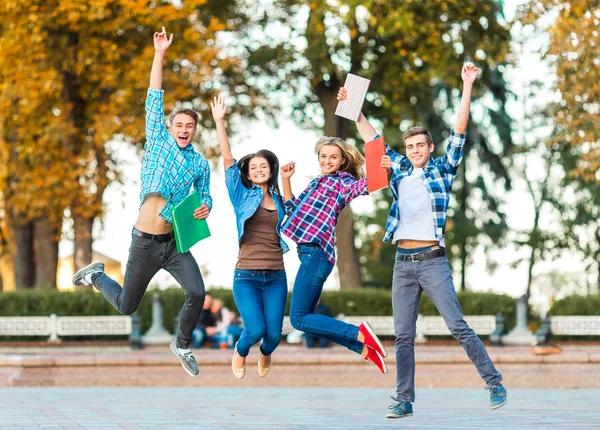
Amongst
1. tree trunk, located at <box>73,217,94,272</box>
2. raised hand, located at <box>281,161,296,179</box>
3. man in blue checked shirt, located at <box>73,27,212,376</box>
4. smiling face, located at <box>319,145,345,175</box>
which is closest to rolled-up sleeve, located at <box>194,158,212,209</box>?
man in blue checked shirt, located at <box>73,27,212,376</box>

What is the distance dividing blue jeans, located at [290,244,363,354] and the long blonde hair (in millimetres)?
805

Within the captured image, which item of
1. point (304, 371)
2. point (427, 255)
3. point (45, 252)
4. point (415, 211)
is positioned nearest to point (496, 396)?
point (427, 255)

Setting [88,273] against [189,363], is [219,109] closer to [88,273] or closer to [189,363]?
[88,273]

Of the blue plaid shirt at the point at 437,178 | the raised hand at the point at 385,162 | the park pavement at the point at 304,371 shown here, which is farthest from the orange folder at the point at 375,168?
the park pavement at the point at 304,371

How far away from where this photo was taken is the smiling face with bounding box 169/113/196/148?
858cm

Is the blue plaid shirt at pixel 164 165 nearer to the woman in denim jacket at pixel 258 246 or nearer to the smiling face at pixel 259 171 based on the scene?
the woman in denim jacket at pixel 258 246

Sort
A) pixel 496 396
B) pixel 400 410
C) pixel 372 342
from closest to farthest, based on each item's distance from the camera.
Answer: pixel 496 396 < pixel 400 410 < pixel 372 342

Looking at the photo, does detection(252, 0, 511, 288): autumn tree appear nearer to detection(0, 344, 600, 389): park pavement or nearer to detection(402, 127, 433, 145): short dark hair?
detection(0, 344, 600, 389): park pavement

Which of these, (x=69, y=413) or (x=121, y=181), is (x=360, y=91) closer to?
(x=69, y=413)

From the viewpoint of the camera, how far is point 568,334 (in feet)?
75.1

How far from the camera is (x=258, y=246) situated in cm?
890

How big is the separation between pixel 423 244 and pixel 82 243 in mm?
18524

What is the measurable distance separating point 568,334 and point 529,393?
31.2 feet

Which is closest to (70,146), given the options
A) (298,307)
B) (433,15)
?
(433,15)
